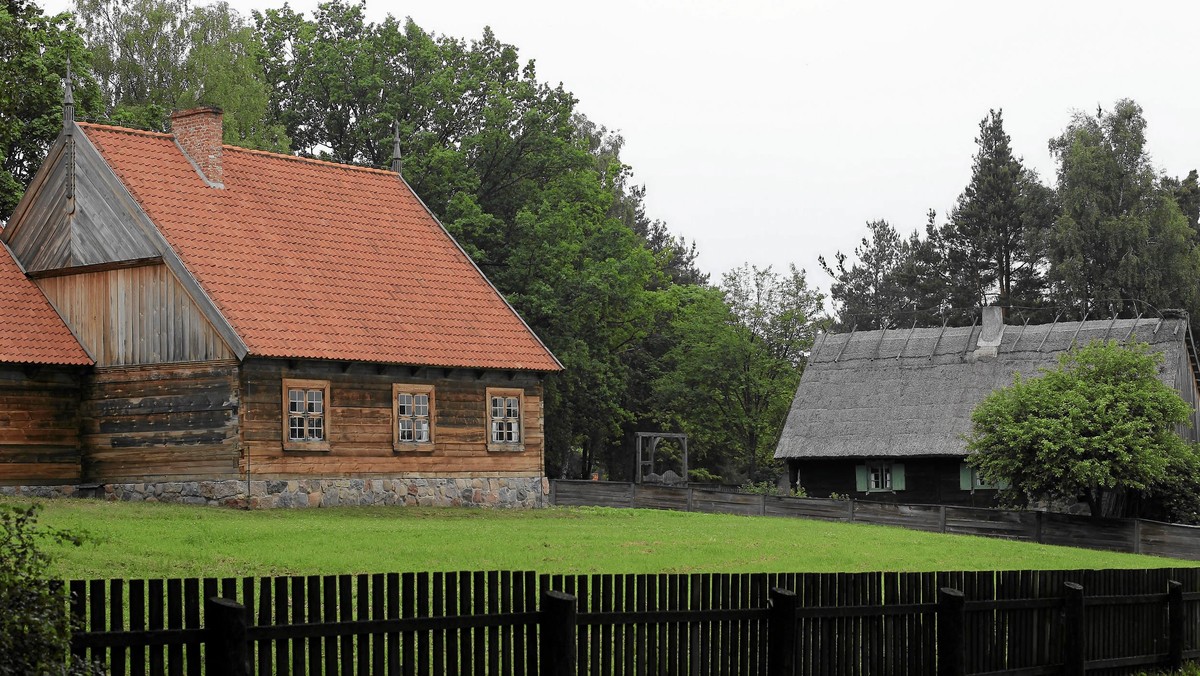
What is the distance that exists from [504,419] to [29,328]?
11.1m

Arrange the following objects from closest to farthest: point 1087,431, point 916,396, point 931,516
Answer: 1. point 1087,431
2. point 931,516
3. point 916,396

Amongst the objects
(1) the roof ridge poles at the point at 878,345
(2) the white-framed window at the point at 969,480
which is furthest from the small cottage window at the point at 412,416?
(1) the roof ridge poles at the point at 878,345

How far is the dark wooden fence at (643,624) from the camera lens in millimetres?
8398

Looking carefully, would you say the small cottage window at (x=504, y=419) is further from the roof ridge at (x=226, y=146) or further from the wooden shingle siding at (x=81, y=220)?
the wooden shingle siding at (x=81, y=220)

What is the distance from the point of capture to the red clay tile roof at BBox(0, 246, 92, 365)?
32.2 metres

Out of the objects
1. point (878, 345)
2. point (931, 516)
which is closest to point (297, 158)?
point (931, 516)

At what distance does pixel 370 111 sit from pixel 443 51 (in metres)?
3.43

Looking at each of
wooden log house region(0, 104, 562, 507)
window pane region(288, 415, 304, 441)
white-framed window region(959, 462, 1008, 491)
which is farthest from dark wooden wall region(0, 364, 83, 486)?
white-framed window region(959, 462, 1008, 491)

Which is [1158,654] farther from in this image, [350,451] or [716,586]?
[350,451]

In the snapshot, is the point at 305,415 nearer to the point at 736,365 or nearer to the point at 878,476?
the point at 878,476

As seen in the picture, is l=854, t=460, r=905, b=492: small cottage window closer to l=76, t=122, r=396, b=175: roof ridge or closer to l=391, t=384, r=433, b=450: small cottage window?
l=76, t=122, r=396, b=175: roof ridge

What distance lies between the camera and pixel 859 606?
12414mm

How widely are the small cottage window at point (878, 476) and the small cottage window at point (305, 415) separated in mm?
22179

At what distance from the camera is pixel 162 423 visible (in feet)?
107
